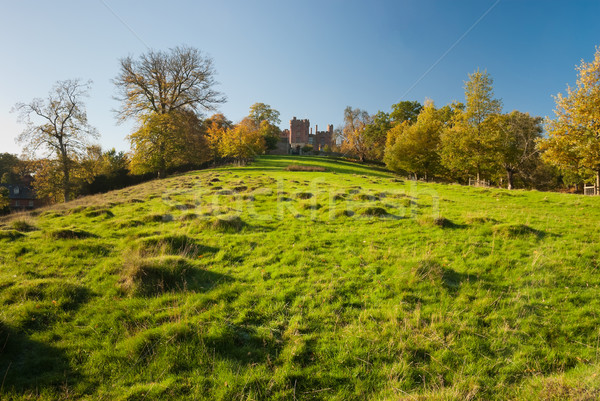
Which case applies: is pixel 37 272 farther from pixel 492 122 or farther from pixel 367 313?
pixel 492 122

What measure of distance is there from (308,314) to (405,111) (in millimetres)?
67683

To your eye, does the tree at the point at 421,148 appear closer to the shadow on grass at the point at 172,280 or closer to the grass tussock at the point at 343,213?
the grass tussock at the point at 343,213

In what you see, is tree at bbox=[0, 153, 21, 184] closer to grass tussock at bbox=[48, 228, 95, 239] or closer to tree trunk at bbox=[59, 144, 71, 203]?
tree trunk at bbox=[59, 144, 71, 203]

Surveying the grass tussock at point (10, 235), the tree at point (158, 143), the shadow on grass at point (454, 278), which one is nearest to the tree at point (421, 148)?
the tree at point (158, 143)

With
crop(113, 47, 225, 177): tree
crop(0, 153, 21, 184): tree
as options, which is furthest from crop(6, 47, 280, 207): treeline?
crop(0, 153, 21, 184): tree

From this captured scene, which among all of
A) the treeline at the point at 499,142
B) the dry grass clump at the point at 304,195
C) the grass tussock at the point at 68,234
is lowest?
the grass tussock at the point at 68,234

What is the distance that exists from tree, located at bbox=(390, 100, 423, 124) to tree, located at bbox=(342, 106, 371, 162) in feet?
21.5

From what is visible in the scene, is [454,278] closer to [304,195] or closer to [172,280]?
[172,280]

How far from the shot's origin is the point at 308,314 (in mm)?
5562

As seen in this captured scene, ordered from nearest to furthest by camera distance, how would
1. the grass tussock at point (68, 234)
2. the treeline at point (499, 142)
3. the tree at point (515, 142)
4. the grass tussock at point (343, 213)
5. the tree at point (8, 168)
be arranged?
1. the grass tussock at point (68, 234)
2. the grass tussock at point (343, 213)
3. the treeline at point (499, 142)
4. the tree at point (515, 142)
5. the tree at point (8, 168)

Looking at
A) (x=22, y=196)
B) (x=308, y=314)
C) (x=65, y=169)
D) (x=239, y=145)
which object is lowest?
(x=22, y=196)

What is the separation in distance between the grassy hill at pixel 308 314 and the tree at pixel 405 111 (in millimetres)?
58449

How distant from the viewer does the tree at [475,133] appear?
29.9 m

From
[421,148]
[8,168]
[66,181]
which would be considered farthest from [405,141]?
[8,168]
